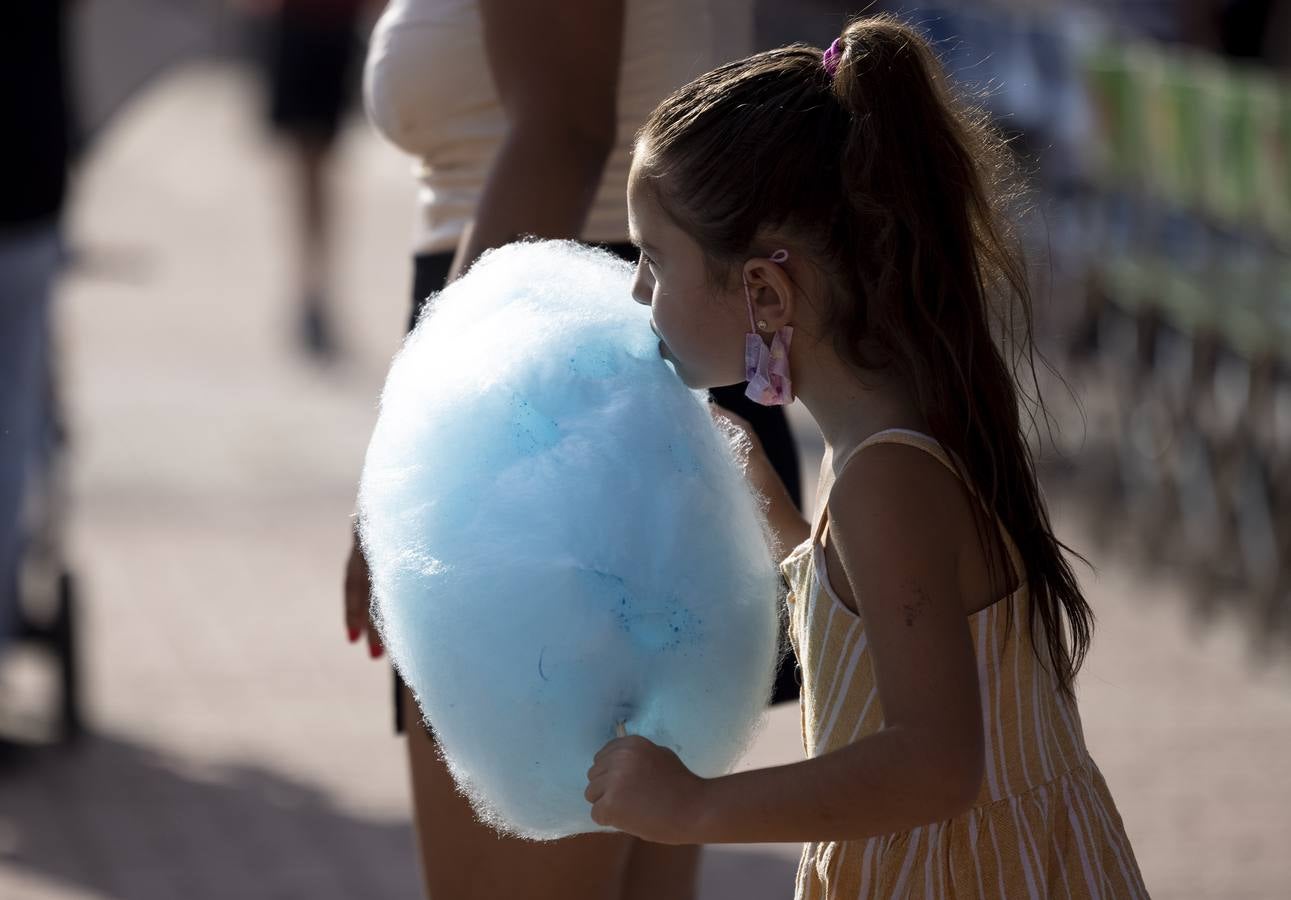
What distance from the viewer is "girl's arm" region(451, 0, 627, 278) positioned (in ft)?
6.58

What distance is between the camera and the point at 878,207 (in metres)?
1.67

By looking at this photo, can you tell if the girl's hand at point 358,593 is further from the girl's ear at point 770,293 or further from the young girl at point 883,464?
the girl's ear at point 770,293

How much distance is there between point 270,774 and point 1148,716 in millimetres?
2330

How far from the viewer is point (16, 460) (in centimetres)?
405

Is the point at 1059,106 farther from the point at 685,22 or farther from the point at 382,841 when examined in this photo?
the point at 685,22

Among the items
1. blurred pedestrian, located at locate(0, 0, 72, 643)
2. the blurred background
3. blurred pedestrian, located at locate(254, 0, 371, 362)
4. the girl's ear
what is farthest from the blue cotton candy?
blurred pedestrian, located at locate(254, 0, 371, 362)

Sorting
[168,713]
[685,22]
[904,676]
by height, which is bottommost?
[168,713]

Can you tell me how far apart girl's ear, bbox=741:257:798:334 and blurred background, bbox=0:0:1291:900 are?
1.71 feet

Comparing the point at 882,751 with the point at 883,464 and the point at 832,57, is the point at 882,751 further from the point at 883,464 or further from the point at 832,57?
the point at 832,57

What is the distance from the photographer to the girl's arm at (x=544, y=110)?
201cm

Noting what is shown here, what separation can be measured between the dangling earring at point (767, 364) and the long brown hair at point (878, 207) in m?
0.05

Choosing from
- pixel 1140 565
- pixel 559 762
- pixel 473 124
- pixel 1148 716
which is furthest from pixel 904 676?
pixel 1140 565

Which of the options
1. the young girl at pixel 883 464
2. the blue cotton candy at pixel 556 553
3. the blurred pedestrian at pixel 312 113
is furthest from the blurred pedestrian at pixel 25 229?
the blurred pedestrian at pixel 312 113

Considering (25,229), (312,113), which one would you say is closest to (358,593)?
(25,229)
